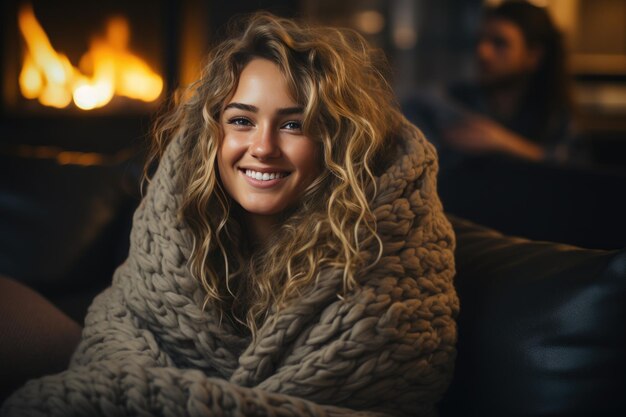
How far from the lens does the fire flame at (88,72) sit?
116 inches

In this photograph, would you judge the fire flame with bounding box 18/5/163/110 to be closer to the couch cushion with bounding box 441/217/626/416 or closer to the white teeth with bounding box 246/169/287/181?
the white teeth with bounding box 246/169/287/181

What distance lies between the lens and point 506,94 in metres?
2.54

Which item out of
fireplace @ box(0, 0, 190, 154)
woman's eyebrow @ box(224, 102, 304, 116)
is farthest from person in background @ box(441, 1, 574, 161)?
woman's eyebrow @ box(224, 102, 304, 116)

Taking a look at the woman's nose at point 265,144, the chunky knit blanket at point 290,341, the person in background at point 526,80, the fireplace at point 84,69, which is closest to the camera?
the chunky knit blanket at point 290,341

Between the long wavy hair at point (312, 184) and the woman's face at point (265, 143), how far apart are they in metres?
0.02

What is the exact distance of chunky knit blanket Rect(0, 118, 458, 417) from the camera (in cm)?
93

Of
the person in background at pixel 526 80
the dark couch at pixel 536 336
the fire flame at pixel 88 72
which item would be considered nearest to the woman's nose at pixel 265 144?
the dark couch at pixel 536 336

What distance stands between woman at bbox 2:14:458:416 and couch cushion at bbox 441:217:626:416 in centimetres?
6

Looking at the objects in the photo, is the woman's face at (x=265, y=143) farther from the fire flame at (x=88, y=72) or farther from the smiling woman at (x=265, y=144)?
the fire flame at (x=88, y=72)

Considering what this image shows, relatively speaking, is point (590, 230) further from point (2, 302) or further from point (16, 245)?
point (16, 245)

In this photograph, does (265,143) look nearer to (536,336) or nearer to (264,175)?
(264,175)

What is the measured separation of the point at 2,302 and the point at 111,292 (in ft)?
0.59

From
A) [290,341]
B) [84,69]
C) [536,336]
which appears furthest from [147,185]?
[84,69]

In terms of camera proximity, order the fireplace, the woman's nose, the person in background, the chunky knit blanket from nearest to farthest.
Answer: the chunky knit blanket → the woman's nose → the person in background → the fireplace
